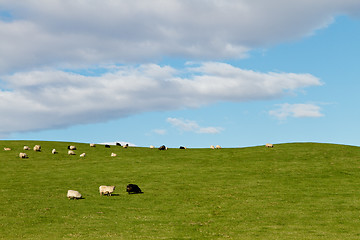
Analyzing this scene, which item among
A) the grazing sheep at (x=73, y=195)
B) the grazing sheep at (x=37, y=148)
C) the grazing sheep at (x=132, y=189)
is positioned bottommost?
the grazing sheep at (x=73, y=195)

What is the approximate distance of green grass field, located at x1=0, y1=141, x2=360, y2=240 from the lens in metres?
27.8

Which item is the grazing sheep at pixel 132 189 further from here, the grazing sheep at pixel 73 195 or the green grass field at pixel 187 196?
the grazing sheep at pixel 73 195

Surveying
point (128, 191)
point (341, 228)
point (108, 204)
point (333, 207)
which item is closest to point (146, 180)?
point (128, 191)

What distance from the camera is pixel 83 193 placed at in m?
40.2

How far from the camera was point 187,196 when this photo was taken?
3903 centimetres

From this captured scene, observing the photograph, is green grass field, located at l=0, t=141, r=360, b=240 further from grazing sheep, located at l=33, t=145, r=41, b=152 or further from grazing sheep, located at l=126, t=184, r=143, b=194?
grazing sheep, located at l=33, t=145, r=41, b=152

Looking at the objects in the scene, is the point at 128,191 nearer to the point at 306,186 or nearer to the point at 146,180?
the point at 146,180

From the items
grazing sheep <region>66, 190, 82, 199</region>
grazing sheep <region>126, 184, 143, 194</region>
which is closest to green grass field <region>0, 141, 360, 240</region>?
grazing sheep <region>66, 190, 82, 199</region>

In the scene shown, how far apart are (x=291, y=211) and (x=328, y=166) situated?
24133 millimetres

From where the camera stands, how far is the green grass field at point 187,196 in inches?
1095

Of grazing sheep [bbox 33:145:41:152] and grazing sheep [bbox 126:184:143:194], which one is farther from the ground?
grazing sheep [bbox 33:145:41:152]

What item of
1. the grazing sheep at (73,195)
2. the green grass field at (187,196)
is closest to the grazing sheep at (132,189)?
the green grass field at (187,196)

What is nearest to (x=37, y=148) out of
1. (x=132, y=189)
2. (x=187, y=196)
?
(x=132, y=189)

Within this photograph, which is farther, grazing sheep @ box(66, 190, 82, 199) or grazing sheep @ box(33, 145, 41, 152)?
grazing sheep @ box(33, 145, 41, 152)
